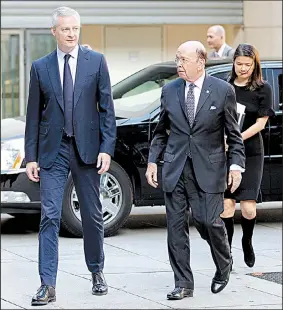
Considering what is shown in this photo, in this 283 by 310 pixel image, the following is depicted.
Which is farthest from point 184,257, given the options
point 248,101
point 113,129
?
point 248,101

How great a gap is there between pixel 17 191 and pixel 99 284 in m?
2.82

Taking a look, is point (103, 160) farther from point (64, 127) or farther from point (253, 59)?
point (253, 59)

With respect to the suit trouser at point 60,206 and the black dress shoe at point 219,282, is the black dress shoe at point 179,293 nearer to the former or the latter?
the black dress shoe at point 219,282

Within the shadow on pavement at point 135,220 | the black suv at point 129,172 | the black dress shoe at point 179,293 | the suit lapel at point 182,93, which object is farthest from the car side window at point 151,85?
the black dress shoe at point 179,293

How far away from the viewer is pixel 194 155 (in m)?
7.35

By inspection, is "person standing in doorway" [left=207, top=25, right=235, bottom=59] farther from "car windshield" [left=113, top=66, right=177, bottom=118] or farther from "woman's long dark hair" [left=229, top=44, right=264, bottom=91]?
"woman's long dark hair" [left=229, top=44, right=264, bottom=91]

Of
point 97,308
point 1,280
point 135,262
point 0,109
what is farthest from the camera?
point 0,109

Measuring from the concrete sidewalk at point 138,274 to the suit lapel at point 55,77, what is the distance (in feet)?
4.58

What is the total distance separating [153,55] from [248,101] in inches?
382

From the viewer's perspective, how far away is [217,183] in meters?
7.41

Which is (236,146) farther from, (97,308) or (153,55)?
(153,55)

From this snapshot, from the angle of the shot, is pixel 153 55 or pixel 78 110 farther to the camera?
pixel 153 55

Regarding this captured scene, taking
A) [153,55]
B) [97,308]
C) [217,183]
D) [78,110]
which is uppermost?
[153,55]

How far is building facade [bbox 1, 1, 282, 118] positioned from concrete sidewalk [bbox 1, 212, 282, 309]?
283 inches
